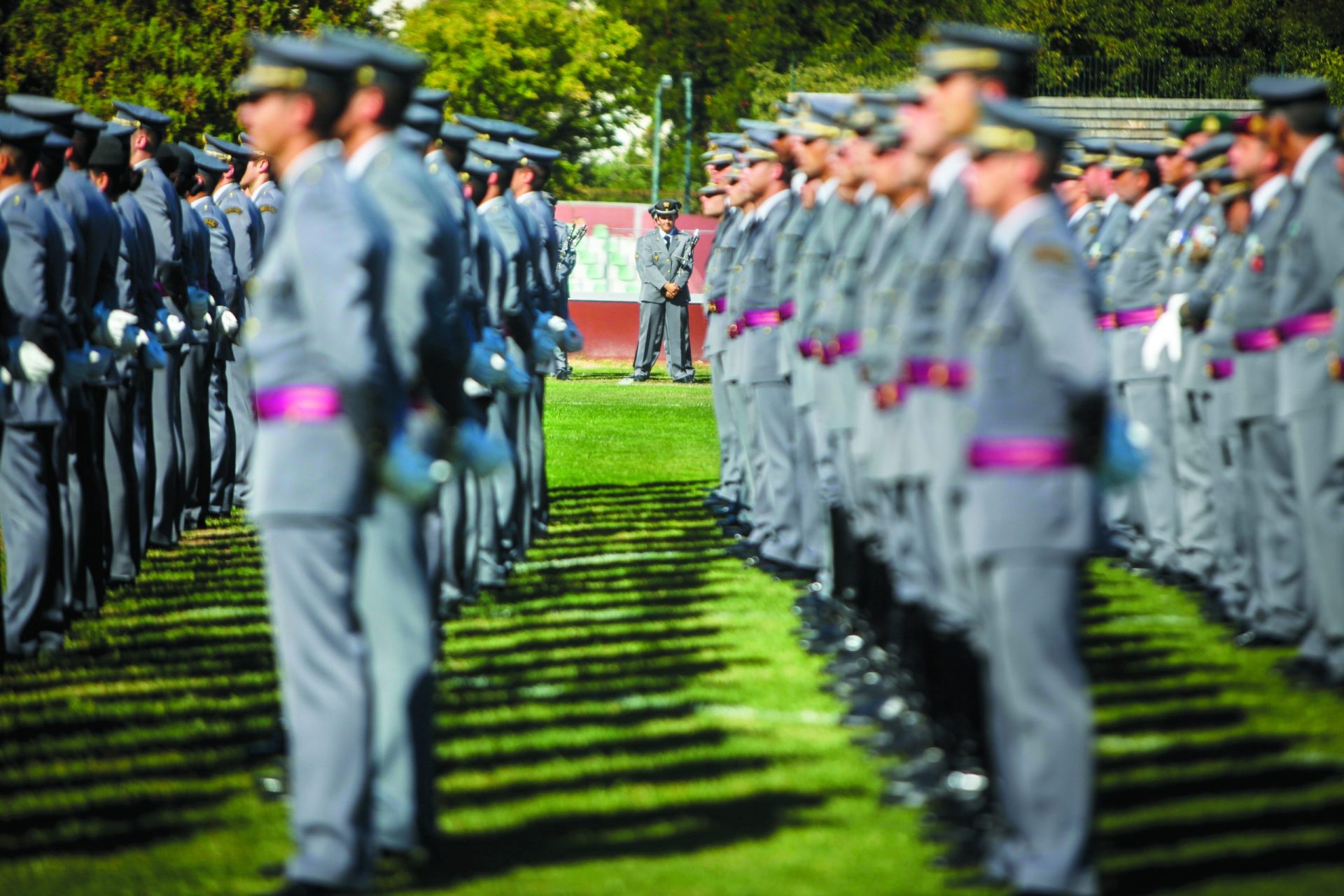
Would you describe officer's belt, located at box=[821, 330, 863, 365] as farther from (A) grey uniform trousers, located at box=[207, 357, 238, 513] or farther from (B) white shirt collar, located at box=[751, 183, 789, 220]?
(A) grey uniform trousers, located at box=[207, 357, 238, 513]

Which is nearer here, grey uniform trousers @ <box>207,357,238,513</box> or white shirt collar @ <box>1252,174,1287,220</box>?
white shirt collar @ <box>1252,174,1287,220</box>

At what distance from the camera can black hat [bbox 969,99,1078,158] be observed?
207 inches

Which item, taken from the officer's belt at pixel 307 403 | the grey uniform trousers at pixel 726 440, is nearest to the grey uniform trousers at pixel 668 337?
the grey uniform trousers at pixel 726 440

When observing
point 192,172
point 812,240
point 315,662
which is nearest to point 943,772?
point 315,662

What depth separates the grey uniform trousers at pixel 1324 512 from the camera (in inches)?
323

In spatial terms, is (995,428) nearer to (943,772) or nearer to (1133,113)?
(943,772)

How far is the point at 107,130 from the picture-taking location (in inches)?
443

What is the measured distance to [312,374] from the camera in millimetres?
5473

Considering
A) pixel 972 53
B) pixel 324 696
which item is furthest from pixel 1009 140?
pixel 324 696

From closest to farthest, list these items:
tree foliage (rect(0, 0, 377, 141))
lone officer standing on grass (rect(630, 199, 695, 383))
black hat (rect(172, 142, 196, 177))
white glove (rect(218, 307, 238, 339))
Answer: black hat (rect(172, 142, 196, 177)) < white glove (rect(218, 307, 238, 339)) < tree foliage (rect(0, 0, 377, 141)) < lone officer standing on grass (rect(630, 199, 695, 383))

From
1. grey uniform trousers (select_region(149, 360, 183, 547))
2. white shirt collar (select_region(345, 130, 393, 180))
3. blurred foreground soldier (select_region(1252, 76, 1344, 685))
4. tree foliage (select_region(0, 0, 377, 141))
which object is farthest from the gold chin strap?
tree foliage (select_region(0, 0, 377, 141))

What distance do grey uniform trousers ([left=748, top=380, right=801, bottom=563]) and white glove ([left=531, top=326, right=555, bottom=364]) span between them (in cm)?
126

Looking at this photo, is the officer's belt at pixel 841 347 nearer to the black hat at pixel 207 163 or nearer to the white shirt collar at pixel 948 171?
the white shirt collar at pixel 948 171

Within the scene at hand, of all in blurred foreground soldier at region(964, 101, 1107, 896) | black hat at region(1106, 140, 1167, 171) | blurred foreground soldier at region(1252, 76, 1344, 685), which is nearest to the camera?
blurred foreground soldier at region(964, 101, 1107, 896)
